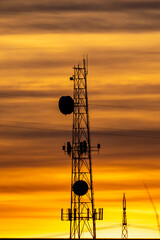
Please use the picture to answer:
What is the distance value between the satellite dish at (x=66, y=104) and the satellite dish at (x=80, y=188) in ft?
29.0

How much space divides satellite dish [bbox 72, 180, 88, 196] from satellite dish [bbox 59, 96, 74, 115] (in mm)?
8830

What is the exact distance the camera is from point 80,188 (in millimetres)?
103750

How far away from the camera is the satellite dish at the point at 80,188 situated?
10369cm

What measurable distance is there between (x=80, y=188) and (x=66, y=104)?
10.5 m

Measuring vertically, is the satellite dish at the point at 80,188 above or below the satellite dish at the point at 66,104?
below

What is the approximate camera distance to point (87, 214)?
336 feet

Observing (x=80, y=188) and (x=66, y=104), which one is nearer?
(x=80, y=188)

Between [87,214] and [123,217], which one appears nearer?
[87,214]

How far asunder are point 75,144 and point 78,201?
706cm

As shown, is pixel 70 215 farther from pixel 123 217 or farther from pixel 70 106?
pixel 123 217

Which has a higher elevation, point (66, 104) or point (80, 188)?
point (66, 104)

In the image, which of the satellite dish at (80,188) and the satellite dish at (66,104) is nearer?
the satellite dish at (80,188)

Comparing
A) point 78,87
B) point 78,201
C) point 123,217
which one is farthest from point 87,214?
point 123,217

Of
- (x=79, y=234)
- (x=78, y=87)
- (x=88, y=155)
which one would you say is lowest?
(x=79, y=234)
